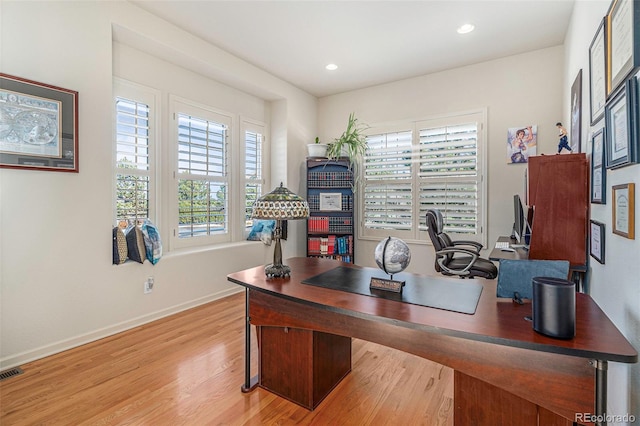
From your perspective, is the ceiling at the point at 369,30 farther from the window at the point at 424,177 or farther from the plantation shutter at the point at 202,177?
the plantation shutter at the point at 202,177

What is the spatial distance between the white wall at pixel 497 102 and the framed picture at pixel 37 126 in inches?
145

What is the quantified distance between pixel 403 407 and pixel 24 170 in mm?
3115

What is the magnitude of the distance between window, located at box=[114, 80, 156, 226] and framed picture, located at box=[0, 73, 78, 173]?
1.78 ft

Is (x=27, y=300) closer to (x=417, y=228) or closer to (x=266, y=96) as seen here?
(x=266, y=96)

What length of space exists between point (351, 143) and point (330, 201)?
910mm

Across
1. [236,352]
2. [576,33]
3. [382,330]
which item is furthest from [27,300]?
[576,33]

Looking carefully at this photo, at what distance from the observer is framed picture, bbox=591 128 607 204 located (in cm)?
162

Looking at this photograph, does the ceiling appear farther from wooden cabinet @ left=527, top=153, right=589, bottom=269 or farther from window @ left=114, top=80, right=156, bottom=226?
wooden cabinet @ left=527, top=153, right=589, bottom=269

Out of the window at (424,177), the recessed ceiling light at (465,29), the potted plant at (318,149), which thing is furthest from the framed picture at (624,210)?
the potted plant at (318,149)

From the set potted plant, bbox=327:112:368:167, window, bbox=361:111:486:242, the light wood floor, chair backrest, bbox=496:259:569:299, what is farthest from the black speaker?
potted plant, bbox=327:112:368:167

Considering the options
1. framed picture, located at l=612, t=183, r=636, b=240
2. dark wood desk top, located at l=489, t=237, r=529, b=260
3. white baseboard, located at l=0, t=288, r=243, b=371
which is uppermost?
framed picture, located at l=612, t=183, r=636, b=240

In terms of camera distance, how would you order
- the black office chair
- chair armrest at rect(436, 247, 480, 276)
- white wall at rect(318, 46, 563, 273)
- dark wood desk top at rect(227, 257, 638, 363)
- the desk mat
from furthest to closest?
white wall at rect(318, 46, 563, 273)
the black office chair
chair armrest at rect(436, 247, 480, 276)
the desk mat
dark wood desk top at rect(227, 257, 638, 363)

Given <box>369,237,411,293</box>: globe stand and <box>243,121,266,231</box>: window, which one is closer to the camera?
<box>369,237,411,293</box>: globe stand

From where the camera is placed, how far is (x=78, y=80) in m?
2.54
